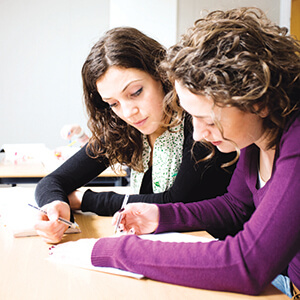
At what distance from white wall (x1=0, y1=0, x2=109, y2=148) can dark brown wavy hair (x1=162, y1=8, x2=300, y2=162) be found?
4229mm

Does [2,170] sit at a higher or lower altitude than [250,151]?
lower

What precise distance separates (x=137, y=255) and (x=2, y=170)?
186 cm

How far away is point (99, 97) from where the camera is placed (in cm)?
153

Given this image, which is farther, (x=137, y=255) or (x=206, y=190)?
(x=206, y=190)

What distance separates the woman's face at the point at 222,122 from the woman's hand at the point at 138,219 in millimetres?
341

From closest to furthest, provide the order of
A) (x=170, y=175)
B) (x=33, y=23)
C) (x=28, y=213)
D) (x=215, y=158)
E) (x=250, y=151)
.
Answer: (x=250, y=151) < (x=28, y=213) < (x=215, y=158) < (x=170, y=175) < (x=33, y=23)

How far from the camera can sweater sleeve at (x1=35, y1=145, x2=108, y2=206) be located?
1504mm

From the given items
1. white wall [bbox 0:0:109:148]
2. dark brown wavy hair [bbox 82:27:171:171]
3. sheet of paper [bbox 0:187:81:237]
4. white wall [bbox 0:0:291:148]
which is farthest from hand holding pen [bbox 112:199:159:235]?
white wall [bbox 0:0:109:148]

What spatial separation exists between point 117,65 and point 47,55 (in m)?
3.84

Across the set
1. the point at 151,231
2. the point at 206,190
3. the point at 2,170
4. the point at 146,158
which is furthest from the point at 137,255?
the point at 2,170

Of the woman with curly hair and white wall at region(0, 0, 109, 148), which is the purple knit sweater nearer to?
the woman with curly hair

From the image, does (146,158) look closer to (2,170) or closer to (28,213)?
(28,213)

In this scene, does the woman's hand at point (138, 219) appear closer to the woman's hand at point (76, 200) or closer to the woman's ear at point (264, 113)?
the woman's hand at point (76, 200)

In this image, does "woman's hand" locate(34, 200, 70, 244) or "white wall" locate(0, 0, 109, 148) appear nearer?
"woman's hand" locate(34, 200, 70, 244)
